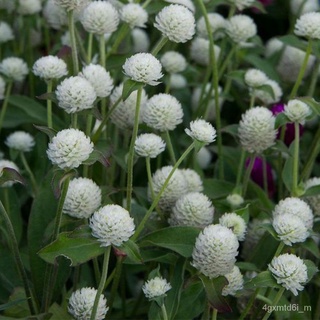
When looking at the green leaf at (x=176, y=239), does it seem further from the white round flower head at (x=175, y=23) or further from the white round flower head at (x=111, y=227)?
the white round flower head at (x=175, y=23)

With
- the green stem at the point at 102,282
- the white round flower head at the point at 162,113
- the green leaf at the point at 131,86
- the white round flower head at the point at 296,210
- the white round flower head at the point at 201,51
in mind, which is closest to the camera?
the green stem at the point at 102,282

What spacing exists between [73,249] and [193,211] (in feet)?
0.92

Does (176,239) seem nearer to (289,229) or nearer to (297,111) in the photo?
(289,229)

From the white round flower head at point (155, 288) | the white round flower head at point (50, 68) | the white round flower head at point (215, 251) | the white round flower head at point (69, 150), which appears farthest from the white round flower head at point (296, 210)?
the white round flower head at point (50, 68)

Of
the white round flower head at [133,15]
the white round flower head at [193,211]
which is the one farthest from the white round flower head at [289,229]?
the white round flower head at [133,15]

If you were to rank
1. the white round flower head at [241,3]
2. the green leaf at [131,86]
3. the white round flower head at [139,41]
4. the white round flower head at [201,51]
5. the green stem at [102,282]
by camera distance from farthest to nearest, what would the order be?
the white round flower head at [139,41], the white round flower head at [201,51], the white round flower head at [241,3], the green leaf at [131,86], the green stem at [102,282]

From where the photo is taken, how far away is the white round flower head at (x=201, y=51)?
6.91 feet

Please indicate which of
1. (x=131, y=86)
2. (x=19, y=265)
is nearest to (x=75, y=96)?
(x=131, y=86)

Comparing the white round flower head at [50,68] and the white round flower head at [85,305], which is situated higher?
the white round flower head at [50,68]

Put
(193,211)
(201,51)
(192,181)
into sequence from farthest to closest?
(201,51) → (192,181) → (193,211)

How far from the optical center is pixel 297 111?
59.5 inches

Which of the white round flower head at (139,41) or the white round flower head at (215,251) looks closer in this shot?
the white round flower head at (215,251)

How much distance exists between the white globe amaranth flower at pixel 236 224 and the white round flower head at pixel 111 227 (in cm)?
22

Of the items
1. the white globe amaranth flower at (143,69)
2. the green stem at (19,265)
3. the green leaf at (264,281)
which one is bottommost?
the green stem at (19,265)
